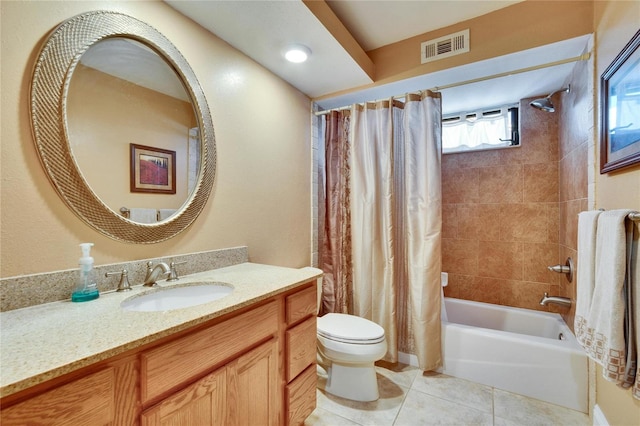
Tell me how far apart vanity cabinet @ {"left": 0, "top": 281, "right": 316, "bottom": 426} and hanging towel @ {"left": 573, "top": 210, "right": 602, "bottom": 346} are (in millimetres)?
1277

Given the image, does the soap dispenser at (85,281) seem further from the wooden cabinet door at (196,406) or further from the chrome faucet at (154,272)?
the wooden cabinet door at (196,406)

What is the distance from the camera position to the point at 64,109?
1.00m

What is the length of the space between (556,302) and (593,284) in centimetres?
96

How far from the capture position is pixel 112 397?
2.24 feet

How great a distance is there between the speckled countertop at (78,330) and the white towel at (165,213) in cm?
34

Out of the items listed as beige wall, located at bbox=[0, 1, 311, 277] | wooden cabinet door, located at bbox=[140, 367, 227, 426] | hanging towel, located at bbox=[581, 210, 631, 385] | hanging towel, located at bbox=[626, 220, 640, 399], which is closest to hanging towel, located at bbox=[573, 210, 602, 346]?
hanging towel, located at bbox=[581, 210, 631, 385]

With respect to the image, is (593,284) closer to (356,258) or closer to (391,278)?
(391,278)

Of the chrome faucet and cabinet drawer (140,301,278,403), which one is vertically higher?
the chrome faucet

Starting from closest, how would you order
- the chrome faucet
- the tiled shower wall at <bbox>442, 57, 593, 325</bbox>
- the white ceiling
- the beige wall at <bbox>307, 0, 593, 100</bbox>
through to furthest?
the chrome faucet < the white ceiling < the beige wall at <bbox>307, 0, 593, 100</bbox> < the tiled shower wall at <bbox>442, 57, 593, 325</bbox>

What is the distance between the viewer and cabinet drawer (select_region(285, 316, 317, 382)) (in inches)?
49.4

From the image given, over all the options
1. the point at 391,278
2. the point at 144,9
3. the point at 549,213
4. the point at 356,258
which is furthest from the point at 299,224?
the point at 549,213

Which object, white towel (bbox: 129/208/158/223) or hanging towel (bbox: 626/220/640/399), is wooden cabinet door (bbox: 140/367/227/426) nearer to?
white towel (bbox: 129/208/158/223)

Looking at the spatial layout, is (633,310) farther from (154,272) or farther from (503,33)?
(154,272)

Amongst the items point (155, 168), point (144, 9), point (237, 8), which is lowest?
point (155, 168)
